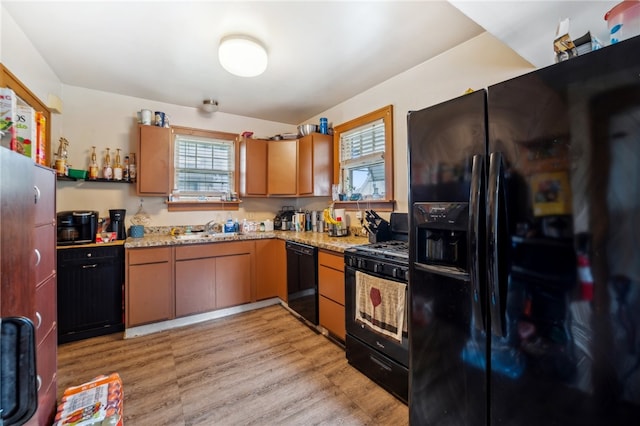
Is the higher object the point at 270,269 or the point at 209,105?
the point at 209,105

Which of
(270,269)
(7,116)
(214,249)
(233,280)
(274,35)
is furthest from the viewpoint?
(270,269)

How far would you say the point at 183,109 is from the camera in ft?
11.4

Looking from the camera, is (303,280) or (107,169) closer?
(303,280)

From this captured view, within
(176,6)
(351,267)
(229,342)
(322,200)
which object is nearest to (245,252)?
(229,342)

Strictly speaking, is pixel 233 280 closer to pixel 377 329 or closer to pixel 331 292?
pixel 331 292

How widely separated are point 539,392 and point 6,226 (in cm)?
187

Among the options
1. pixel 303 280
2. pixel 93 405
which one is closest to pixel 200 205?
pixel 303 280

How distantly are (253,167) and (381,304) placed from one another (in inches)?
103

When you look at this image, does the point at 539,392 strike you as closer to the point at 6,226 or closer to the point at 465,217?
the point at 465,217

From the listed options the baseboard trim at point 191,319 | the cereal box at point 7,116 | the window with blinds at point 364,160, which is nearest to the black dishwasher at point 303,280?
the baseboard trim at point 191,319

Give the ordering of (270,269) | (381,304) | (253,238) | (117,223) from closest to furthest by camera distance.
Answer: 1. (381,304)
2. (117,223)
3. (253,238)
4. (270,269)

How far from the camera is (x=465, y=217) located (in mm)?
1106

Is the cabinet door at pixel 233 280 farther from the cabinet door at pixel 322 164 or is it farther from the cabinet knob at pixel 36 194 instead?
the cabinet knob at pixel 36 194

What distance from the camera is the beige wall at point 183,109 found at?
197 cm
